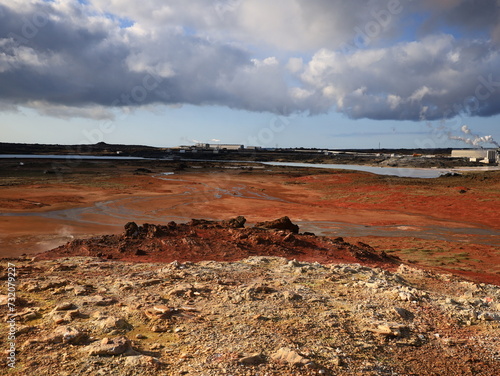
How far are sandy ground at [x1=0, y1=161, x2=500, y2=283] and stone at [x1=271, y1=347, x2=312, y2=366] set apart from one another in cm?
1349

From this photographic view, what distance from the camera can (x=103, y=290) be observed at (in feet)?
31.8

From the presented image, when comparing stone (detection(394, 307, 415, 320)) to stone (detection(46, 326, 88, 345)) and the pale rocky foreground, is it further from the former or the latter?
stone (detection(46, 326, 88, 345))

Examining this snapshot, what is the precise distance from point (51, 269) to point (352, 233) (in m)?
22.0

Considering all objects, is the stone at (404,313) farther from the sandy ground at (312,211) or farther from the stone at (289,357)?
the sandy ground at (312,211)

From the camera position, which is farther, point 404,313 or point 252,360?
point 404,313

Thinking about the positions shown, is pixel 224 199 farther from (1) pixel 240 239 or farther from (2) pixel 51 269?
(2) pixel 51 269

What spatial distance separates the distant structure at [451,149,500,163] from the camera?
4213 inches

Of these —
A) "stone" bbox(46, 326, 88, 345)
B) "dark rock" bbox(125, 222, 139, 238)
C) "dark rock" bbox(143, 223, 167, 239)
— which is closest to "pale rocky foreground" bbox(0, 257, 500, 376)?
"stone" bbox(46, 326, 88, 345)

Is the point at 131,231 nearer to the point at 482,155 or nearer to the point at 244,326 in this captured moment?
the point at 244,326

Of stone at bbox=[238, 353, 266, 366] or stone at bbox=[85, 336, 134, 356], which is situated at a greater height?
stone at bbox=[85, 336, 134, 356]

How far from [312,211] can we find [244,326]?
31.8 metres

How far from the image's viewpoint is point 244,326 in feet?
24.6

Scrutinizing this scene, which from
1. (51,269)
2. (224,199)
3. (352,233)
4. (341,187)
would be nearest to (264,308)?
(51,269)

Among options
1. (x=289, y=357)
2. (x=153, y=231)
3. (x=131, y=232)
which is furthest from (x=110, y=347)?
(x=131, y=232)
